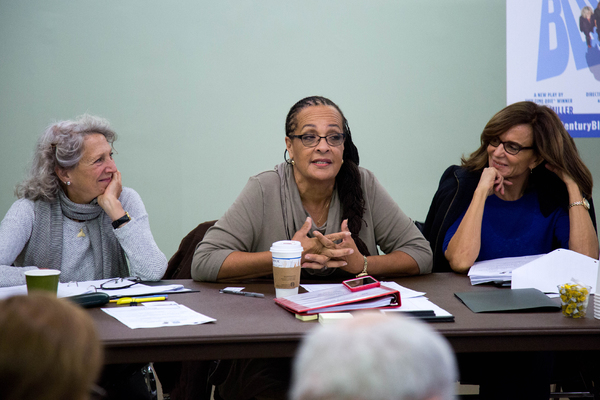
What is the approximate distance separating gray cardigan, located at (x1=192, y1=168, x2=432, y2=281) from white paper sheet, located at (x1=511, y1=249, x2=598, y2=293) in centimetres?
36

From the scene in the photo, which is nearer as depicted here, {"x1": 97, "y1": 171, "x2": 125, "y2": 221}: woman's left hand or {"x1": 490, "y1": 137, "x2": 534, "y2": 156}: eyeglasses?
{"x1": 97, "y1": 171, "x2": 125, "y2": 221}: woman's left hand

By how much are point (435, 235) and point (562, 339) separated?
112 centimetres

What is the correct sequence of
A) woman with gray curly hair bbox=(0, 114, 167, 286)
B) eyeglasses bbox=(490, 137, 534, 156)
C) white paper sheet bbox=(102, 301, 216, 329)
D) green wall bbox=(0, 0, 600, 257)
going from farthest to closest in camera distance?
green wall bbox=(0, 0, 600, 257) → eyeglasses bbox=(490, 137, 534, 156) → woman with gray curly hair bbox=(0, 114, 167, 286) → white paper sheet bbox=(102, 301, 216, 329)

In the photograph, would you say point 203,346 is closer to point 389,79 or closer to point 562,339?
point 562,339

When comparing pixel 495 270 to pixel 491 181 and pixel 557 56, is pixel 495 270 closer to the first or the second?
pixel 491 181

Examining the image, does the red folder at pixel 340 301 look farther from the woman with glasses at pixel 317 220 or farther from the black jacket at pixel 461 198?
the black jacket at pixel 461 198

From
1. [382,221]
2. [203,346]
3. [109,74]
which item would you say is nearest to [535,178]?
[382,221]

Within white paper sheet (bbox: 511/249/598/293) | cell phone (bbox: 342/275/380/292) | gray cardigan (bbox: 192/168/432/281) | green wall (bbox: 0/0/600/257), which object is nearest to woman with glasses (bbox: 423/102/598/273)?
gray cardigan (bbox: 192/168/432/281)

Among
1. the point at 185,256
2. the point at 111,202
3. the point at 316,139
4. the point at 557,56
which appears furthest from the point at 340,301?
the point at 557,56

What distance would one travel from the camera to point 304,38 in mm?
3559

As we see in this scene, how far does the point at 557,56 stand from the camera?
3.22m

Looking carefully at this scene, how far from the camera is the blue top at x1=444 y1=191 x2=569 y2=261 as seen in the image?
2.21 m

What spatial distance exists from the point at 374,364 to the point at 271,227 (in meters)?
1.59

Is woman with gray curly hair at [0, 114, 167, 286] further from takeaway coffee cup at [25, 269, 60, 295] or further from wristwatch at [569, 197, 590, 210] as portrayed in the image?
wristwatch at [569, 197, 590, 210]
